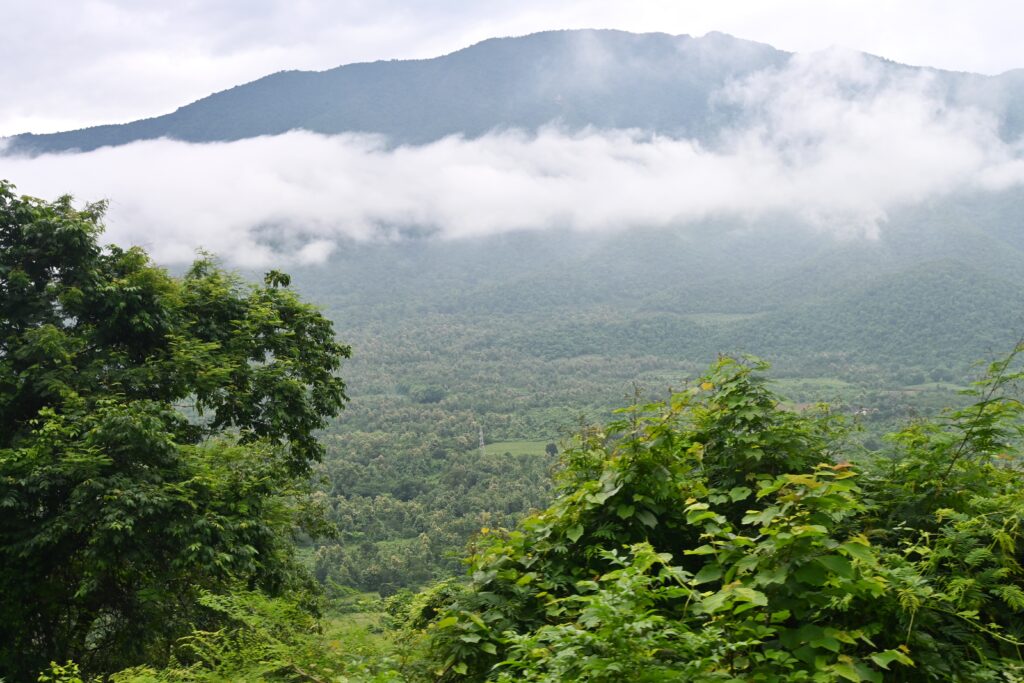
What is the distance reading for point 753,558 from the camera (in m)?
2.77

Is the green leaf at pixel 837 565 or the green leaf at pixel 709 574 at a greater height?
the green leaf at pixel 837 565

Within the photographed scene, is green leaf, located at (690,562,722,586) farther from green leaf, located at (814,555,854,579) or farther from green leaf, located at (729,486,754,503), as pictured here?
green leaf, located at (729,486,754,503)

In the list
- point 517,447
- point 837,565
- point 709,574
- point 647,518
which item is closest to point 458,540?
point 647,518

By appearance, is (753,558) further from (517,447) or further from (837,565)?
(517,447)

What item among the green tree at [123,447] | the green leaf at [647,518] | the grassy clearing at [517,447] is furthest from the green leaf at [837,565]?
the grassy clearing at [517,447]

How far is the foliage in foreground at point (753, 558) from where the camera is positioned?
8.76 ft

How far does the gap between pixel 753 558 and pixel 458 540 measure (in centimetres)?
2294

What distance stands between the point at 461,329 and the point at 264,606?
149598 mm

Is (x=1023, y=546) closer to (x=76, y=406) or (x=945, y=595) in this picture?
(x=945, y=595)

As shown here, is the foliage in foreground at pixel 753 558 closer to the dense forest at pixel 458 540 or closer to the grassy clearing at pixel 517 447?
the dense forest at pixel 458 540

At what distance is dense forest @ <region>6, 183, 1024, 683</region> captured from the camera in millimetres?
2812

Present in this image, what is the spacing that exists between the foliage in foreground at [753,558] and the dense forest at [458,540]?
0.02m

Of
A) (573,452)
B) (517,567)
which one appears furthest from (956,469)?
(517,567)

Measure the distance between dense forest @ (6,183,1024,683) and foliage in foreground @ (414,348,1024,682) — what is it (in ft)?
0.06
